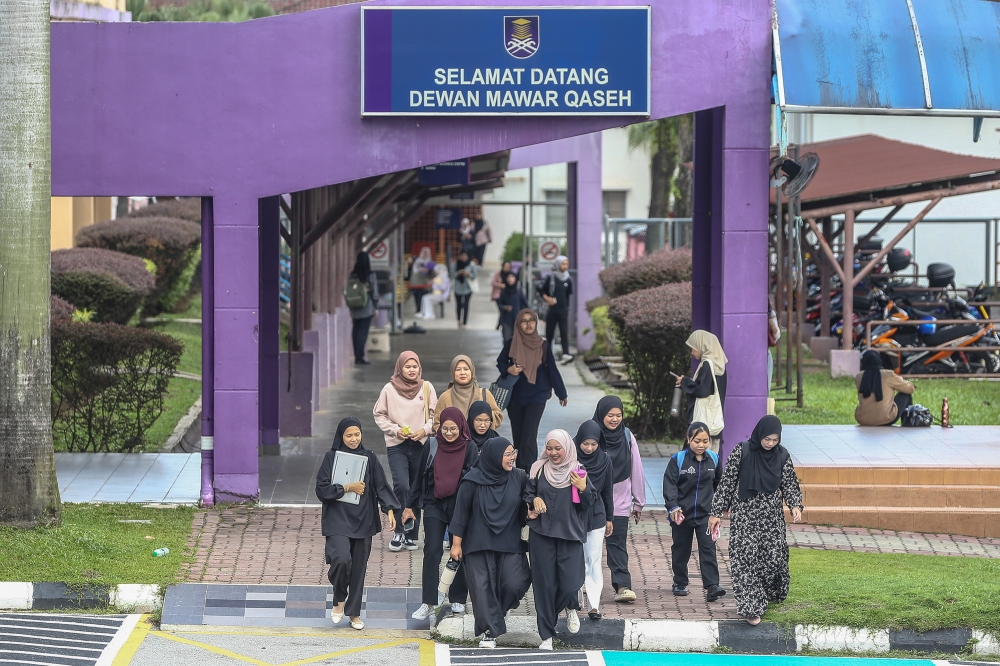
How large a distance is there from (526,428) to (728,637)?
13.6ft

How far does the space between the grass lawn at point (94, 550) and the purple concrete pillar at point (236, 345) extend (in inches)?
32.2

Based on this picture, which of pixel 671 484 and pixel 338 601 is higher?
pixel 671 484

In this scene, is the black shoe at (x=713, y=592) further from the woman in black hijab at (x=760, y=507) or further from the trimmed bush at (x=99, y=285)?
the trimmed bush at (x=99, y=285)

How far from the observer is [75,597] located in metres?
8.88

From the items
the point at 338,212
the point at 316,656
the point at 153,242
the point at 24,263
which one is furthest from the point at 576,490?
the point at 153,242

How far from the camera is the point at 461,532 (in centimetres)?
826

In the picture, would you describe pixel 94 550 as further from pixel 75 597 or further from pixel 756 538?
pixel 756 538

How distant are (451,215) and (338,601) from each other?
94.3 feet

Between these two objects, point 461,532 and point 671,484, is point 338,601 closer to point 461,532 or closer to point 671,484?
point 461,532

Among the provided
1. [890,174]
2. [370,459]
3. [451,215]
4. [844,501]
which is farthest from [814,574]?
[451,215]

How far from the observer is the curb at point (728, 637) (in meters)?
8.34

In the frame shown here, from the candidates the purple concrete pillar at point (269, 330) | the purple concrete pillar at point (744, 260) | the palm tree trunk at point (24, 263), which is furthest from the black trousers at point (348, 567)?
the purple concrete pillar at point (269, 330)

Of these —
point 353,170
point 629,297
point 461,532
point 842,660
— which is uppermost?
point 353,170

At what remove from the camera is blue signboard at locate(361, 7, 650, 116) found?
11.2 metres
